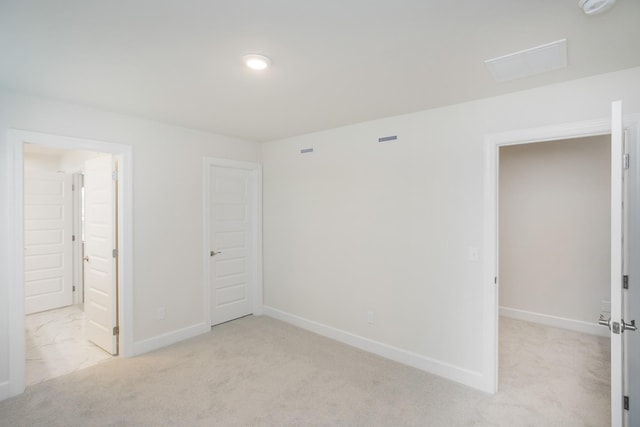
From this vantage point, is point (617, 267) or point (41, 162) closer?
point (617, 267)

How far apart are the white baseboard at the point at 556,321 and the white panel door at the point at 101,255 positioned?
4927 mm

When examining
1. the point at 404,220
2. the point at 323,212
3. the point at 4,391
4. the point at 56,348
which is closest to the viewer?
the point at 4,391

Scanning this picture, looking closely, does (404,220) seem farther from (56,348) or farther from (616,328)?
(56,348)

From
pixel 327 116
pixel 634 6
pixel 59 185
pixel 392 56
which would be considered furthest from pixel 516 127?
pixel 59 185

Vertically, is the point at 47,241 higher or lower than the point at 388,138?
lower

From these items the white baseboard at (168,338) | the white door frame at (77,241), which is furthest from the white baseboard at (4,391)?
the white door frame at (77,241)

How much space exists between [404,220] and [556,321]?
273cm

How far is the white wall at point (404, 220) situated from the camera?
104 inches

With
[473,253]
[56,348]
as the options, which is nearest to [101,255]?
[56,348]

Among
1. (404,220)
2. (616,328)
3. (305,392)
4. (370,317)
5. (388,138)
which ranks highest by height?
(388,138)

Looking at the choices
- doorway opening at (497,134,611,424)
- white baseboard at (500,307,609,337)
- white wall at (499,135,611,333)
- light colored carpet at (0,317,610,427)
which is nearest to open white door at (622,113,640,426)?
light colored carpet at (0,317,610,427)

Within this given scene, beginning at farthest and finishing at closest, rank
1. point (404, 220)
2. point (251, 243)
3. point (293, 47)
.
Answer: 1. point (251, 243)
2. point (404, 220)
3. point (293, 47)

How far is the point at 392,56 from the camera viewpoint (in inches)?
76.5

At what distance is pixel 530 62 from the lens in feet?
6.57
